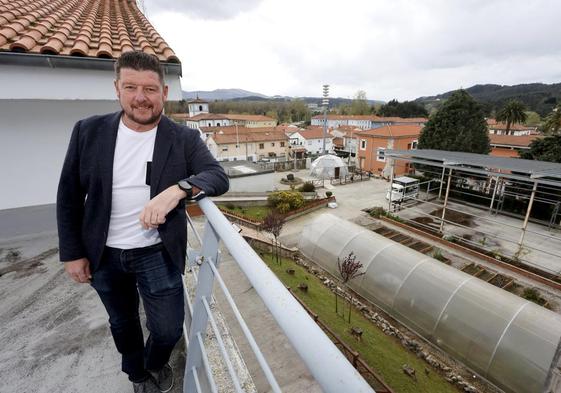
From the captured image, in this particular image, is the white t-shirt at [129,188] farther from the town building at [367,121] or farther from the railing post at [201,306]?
the town building at [367,121]

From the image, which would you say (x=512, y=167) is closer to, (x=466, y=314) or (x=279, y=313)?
(x=466, y=314)

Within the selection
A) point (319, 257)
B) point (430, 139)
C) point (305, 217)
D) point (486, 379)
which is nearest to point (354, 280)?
point (319, 257)

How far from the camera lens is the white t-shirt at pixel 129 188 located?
4.93ft

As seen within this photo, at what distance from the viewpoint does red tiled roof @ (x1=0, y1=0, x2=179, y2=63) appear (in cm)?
277

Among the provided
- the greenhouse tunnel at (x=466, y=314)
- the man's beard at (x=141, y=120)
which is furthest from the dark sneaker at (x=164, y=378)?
the greenhouse tunnel at (x=466, y=314)

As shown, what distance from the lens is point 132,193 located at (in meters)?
1.51

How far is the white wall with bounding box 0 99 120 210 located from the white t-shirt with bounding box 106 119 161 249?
133 inches

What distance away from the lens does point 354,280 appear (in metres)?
8.80

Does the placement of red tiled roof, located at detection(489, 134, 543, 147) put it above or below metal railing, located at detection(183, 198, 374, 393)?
below

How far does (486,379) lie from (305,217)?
10.1 meters

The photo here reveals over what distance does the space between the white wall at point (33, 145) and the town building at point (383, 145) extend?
22.3m

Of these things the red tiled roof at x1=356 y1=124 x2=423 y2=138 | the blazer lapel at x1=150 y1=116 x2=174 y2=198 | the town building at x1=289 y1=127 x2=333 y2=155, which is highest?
the blazer lapel at x1=150 y1=116 x2=174 y2=198

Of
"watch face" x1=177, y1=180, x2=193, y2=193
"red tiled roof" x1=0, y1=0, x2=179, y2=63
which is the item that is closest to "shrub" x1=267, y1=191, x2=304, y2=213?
"red tiled roof" x1=0, y1=0, x2=179, y2=63

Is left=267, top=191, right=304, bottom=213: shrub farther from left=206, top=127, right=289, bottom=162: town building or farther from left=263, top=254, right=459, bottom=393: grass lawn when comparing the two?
left=206, top=127, right=289, bottom=162: town building
